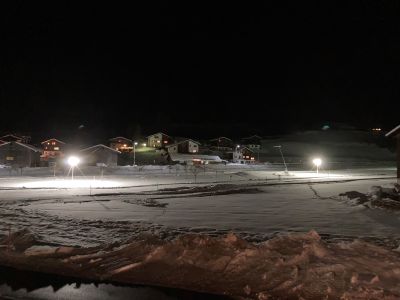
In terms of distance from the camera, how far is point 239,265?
305 inches

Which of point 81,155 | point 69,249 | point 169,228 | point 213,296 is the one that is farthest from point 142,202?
point 81,155

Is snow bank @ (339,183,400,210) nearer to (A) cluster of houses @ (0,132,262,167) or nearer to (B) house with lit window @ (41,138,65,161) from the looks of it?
(A) cluster of houses @ (0,132,262,167)

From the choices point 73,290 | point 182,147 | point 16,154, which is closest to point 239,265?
point 73,290

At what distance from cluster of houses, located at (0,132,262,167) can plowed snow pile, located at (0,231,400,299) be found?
184ft

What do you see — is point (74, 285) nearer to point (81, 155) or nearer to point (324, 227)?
point (324, 227)

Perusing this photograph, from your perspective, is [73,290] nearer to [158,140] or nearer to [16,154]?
[16,154]

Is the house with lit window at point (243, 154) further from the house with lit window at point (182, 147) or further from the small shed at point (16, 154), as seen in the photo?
the small shed at point (16, 154)

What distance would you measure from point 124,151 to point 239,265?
83.0 metres

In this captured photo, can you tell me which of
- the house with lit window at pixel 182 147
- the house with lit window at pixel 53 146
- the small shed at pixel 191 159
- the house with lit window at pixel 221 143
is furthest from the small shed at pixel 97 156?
the house with lit window at pixel 221 143

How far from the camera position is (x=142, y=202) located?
2161cm

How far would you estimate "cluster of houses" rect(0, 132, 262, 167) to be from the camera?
215 ft

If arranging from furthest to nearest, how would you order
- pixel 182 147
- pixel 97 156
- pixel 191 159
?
pixel 182 147, pixel 191 159, pixel 97 156

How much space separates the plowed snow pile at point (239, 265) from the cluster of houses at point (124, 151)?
184ft

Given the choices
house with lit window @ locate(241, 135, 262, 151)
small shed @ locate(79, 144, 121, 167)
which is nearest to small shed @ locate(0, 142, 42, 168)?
small shed @ locate(79, 144, 121, 167)
